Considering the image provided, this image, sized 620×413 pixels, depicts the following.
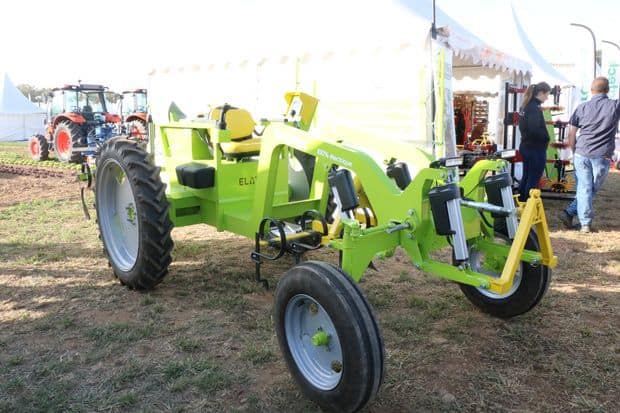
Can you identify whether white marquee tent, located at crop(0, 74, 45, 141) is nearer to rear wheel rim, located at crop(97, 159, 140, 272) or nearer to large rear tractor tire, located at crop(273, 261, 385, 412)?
rear wheel rim, located at crop(97, 159, 140, 272)

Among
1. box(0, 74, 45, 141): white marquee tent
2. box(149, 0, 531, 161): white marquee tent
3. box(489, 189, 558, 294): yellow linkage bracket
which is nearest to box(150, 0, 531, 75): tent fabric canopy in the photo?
box(149, 0, 531, 161): white marquee tent

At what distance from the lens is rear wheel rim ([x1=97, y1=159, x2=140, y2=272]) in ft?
14.7

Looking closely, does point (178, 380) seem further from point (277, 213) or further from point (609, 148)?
point (609, 148)

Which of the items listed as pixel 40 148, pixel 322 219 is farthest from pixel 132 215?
pixel 40 148

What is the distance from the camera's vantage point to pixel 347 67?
7832mm

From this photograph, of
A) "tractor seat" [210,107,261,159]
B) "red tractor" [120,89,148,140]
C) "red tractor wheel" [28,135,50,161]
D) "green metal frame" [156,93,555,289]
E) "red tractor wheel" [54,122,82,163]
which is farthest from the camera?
"red tractor wheel" [28,135,50,161]

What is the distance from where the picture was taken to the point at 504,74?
9828 mm

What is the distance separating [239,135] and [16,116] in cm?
2404

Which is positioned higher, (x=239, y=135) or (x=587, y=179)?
(x=239, y=135)

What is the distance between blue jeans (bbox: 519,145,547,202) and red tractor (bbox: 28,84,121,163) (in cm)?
1012

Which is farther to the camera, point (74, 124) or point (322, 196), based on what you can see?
point (74, 124)

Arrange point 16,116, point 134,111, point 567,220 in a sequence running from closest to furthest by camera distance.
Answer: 1. point 567,220
2. point 134,111
3. point 16,116

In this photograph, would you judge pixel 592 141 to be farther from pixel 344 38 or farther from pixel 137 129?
pixel 137 129

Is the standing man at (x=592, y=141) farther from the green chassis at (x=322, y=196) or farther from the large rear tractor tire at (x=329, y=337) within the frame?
the large rear tractor tire at (x=329, y=337)
